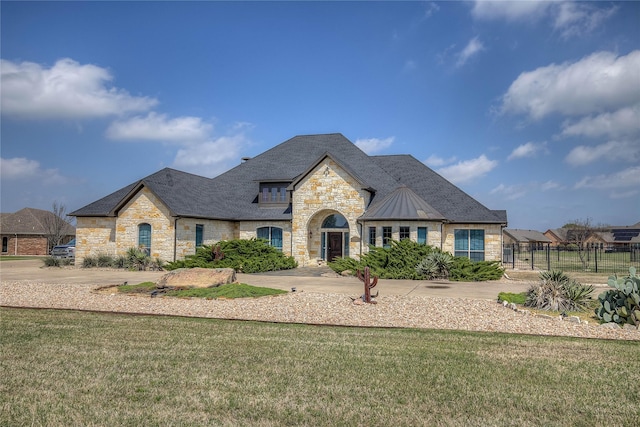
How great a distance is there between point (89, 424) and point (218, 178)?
97.9 feet

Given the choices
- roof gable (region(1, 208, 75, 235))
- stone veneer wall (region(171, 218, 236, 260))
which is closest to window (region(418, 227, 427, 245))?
stone veneer wall (region(171, 218, 236, 260))

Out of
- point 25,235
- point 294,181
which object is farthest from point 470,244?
point 25,235

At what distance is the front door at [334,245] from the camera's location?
2944 cm

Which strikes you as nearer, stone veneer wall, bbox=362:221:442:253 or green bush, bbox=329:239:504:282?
green bush, bbox=329:239:504:282

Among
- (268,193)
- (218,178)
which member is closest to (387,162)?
(268,193)

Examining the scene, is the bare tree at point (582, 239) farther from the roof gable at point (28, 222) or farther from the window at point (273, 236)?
the roof gable at point (28, 222)

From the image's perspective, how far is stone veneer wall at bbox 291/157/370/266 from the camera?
27.6 m

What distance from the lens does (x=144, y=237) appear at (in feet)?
90.3

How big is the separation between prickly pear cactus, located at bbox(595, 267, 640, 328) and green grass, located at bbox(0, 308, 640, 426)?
8.31ft

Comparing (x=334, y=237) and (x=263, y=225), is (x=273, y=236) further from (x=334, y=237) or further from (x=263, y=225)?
(x=334, y=237)

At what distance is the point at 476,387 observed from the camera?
6398 millimetres

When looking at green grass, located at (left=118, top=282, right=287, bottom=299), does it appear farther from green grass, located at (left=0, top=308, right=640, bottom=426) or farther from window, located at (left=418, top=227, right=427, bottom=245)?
window, located at (left=418, top=227, right=427, bottom=245)

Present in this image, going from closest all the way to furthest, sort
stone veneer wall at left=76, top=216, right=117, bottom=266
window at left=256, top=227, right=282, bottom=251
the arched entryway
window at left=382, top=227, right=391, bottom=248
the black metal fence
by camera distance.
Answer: window at left=382, top=227, right=391, bottom=248, stone veneer wall at left=76, top=216, right=117, bottom=266, the arched entryway, window at left=256, top=227, right=282, bottom=251, the black metal fence

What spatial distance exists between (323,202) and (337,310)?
15619 millimetres
